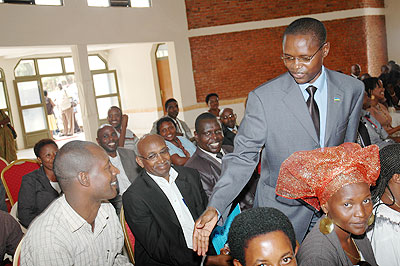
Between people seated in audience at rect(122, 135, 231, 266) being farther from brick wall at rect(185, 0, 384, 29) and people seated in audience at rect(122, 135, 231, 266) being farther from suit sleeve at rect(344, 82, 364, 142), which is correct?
brick wall at rect(185, 0, 384, 29)

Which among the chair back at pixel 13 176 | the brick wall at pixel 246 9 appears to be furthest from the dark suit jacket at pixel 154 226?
the brick wall at pixel 246 9

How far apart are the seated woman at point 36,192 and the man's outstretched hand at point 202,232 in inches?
96.3

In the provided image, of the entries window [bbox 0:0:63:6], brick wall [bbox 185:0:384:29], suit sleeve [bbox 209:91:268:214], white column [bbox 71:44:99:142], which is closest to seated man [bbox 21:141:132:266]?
suit sleeve [bbox 209:91:268:214]

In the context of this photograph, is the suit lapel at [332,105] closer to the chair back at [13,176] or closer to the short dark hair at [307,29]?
the short dark hair at [307,29]

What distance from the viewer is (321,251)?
70.2 inches

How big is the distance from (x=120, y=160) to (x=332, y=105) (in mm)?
3052

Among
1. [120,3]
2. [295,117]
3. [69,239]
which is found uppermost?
[120,3]

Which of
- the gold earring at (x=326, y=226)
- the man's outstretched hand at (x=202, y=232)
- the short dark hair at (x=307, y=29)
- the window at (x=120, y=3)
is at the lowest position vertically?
the gold earring at (x=326, y=226)

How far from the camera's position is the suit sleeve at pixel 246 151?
210cm

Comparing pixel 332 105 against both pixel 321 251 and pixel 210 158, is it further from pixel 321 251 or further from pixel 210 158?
pixel 210 158

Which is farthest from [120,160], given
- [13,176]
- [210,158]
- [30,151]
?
[30,151]

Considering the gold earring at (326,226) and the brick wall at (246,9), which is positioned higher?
the brick wall at (246,9)

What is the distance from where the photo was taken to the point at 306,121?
6.99 feet

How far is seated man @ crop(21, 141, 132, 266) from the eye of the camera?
6.68ft
